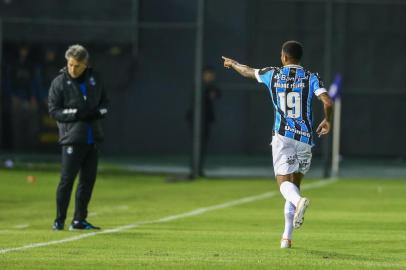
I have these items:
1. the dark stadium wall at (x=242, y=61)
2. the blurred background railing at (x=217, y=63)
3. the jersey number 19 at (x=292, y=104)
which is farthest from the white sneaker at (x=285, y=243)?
the dark stadium wall at (x=242, y=61)

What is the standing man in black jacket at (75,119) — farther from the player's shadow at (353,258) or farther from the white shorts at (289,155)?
the player's shadow at (353,258)

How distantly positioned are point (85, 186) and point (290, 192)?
11.2ft

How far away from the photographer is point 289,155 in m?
11.6

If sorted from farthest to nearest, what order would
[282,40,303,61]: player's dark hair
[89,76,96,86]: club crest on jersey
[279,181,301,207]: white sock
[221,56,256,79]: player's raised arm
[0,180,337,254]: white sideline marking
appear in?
1. [89,76,96,86]: club crest on jersey
2. [221,56,256,79]: player's raised arm
3. [0,180,337,254]: white sideline marking
4. [282,40,303,61]: player's dark hair
5. [279,181,301,207]: white sock

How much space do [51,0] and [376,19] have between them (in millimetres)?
7682

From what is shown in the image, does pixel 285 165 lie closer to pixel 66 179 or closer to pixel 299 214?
pixel 299 214

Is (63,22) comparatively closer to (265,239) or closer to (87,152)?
(87,152)

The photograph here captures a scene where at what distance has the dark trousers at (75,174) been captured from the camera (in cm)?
1391

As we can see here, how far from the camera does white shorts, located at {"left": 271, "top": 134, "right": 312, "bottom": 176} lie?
1158 centimetres

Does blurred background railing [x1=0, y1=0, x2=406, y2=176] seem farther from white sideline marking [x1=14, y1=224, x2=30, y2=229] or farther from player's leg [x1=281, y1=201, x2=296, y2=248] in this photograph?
player's leg [x1=281, y1=201, x2=296, y2=248]

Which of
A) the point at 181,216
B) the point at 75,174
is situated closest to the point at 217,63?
the point at 181,216

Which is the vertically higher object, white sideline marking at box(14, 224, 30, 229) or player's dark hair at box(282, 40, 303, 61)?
player's dark hair at box(282, 40, 303, 61)

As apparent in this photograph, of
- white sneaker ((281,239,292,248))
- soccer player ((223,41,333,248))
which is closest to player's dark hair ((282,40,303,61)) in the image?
soccer player ((223,41,333,248))

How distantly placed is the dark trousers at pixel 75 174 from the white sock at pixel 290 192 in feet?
10.3
